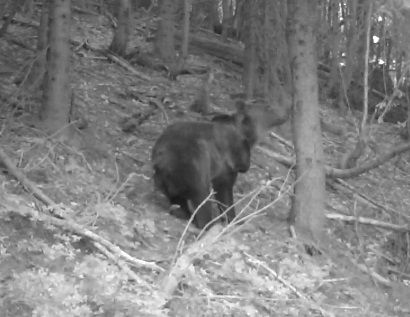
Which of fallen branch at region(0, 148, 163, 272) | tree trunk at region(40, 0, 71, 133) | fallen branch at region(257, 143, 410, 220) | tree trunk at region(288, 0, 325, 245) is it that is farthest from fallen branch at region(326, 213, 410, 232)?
fallen branch at region(0, 148, 163, 272)

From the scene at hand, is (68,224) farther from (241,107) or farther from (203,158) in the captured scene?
(241,107)

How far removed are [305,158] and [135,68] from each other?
18.1ft

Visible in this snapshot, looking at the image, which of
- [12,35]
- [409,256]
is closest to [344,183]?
[409,256]

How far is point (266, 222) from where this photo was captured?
35.3 ft

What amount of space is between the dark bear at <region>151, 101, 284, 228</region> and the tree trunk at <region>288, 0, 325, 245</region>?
2.35 feet

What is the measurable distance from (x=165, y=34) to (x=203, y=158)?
7199 millimetres

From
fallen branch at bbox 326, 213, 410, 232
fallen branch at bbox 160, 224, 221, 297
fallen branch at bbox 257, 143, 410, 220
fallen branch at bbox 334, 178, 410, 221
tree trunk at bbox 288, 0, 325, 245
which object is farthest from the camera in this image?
fallen branch at bbox 257, 143, 410, 220

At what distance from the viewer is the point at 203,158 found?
9.51 m

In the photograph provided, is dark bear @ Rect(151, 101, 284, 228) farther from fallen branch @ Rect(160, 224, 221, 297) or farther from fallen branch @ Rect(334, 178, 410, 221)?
fallen branch @ Rect(334, 178, 410, 221)

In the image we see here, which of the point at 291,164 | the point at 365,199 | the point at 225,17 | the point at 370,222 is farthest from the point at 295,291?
the point at 225,17

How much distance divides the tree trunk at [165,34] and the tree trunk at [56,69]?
5943 mm

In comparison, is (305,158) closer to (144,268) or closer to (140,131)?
(140,131)

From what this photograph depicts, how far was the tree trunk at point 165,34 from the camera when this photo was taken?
16.2 meters

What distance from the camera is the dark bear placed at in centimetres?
923
